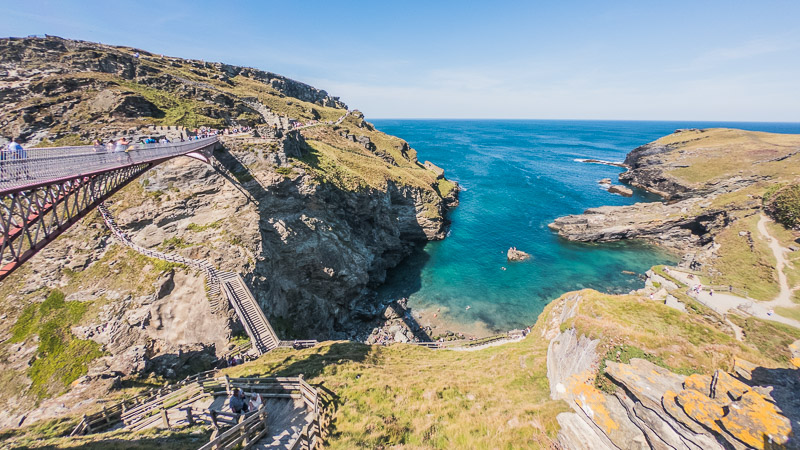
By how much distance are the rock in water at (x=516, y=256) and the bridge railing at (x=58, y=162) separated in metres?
54.0

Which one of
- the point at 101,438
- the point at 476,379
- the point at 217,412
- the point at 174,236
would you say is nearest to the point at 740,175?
the point at 476,379

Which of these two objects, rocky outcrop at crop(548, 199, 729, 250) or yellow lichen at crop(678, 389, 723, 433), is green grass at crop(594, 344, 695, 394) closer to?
yellow lichen at crop(678, 389, 723, 433)

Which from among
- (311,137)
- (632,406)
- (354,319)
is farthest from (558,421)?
(311,137)

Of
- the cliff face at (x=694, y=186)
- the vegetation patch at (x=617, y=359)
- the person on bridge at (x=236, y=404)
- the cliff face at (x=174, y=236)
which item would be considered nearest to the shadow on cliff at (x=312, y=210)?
the cliff face at (x=174, y=236)

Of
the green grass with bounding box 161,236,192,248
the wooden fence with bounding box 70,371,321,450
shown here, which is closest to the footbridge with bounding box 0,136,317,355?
the green grass with bounding box 161,236,192,248

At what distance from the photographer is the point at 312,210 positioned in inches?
1566

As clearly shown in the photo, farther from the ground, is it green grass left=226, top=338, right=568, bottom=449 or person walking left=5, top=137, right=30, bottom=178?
person walking left=5, top=137, right=30, bottom=178

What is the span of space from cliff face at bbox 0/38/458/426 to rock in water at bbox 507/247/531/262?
54.4 feet

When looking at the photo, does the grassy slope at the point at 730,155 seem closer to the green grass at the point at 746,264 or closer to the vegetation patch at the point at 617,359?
the green grass at the point at 746,264

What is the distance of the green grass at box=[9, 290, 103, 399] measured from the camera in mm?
19078

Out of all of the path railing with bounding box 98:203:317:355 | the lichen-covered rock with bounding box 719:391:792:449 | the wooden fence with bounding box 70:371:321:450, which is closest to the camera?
the lichen-covered rock with bounding box 719:391:792:449

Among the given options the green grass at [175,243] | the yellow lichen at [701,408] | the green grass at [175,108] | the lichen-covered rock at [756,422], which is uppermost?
the green grass at [175,108]

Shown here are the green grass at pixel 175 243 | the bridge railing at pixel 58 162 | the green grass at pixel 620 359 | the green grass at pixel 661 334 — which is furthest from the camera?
the green grass at pixel 175 243

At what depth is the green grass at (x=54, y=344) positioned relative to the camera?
1908 centimetres
